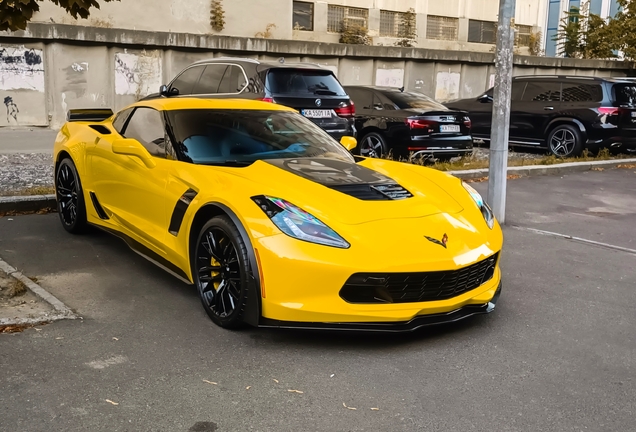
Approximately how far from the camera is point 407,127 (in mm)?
12047

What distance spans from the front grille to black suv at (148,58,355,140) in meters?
6.57

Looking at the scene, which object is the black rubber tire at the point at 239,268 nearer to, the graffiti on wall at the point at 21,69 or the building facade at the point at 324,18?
the graffiti on wall at the point at 21,69

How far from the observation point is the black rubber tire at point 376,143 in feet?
40.9

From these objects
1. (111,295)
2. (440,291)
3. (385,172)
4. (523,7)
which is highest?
(523,7)

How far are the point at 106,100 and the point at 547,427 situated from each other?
15.4 m

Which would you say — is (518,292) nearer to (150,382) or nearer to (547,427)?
(547,427)

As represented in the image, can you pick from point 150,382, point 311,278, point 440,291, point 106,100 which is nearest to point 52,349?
point 150,382

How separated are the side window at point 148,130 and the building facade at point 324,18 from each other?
14750 mm

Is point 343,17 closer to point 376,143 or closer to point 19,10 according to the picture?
point 376,143

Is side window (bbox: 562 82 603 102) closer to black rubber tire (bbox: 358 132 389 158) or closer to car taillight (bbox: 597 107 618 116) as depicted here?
car taillight (bbox: 597 107 618 116)

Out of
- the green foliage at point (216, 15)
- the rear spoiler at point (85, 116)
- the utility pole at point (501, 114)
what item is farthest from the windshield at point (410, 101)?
the green foliage at point (216, 15)

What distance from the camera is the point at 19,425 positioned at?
3283 millimetres

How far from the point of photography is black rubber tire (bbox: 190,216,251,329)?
4.32m

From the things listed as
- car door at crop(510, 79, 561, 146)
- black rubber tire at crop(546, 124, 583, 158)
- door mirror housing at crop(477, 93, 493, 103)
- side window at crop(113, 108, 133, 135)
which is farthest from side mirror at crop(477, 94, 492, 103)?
side window at crop(113, 108, 133, 135)
